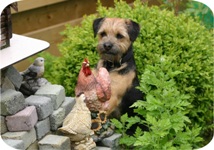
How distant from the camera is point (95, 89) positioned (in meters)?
3.19

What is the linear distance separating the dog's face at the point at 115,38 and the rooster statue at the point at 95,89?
0.24 metres

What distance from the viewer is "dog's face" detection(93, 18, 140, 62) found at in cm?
346

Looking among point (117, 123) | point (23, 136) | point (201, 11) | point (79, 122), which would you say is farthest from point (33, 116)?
point (201, 11)

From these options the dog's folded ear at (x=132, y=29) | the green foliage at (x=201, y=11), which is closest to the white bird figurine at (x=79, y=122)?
the dog's folded ear at (x=132, y=29)

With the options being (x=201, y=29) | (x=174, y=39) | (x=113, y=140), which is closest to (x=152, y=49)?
(x=174, y=39)

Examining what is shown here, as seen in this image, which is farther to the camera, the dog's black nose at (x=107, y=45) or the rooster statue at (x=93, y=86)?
the dog's black nose at (x=107, y=45)

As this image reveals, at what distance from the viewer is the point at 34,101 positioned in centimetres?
328

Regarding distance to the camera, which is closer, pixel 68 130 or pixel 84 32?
pixel 68 130

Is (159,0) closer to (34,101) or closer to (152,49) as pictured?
(152,49)

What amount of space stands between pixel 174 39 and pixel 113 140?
3.78 ft

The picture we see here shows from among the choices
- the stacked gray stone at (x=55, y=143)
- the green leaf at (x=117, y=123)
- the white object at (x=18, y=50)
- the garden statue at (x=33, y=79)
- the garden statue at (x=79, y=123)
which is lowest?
the stacked gray stone at (x=55, y=143)

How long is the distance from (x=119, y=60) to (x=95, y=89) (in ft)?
1.36

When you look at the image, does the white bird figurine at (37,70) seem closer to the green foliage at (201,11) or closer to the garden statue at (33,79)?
the garden statue at (33,79)

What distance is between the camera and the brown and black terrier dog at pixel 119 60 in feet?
11.4
